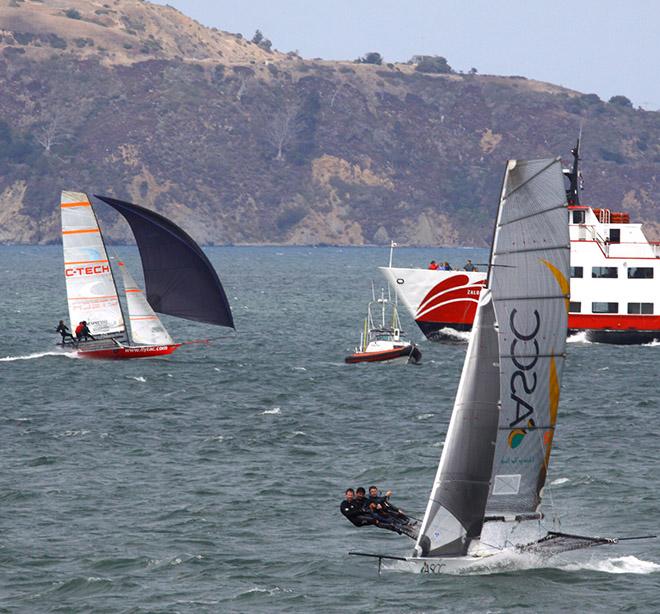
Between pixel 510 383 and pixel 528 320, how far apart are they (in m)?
1.29

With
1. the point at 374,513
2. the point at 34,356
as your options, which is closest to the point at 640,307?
the point at 34,356

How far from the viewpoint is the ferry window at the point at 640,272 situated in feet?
238

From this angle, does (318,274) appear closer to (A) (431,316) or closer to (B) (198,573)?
(A) (431,316)

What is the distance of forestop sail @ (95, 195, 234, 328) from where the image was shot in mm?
63188

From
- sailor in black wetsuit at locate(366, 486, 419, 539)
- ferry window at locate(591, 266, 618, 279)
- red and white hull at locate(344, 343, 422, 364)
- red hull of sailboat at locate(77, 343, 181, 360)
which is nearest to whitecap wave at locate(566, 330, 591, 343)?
ferry window at locate(591, 266, 618, 279)

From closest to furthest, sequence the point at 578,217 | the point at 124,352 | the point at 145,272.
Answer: the point at 145,272, the point at 124,352, the point at 578,217

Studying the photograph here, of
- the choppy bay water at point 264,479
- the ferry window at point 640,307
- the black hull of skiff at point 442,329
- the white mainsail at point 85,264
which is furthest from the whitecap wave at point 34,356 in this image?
the ferry window at point 640,307

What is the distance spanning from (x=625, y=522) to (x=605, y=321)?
40338 mm

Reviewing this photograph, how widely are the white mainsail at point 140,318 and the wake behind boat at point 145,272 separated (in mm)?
46

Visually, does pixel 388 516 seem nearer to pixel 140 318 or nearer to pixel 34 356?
pixel 140 318

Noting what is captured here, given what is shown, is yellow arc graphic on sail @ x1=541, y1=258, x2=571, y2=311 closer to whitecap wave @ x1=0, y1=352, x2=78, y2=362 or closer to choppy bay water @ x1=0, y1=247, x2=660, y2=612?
choppy bay water @ x1=0, y1=247, x2=660, y2=612

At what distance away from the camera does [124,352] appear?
6625 cm

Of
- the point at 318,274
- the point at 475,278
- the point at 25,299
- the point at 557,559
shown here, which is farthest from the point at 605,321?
the point at 318,274

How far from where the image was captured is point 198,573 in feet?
99.9
